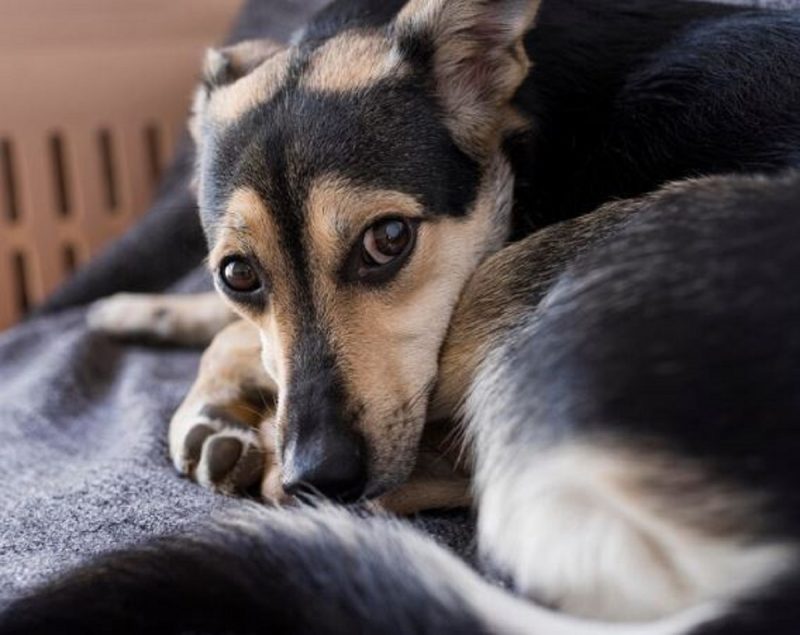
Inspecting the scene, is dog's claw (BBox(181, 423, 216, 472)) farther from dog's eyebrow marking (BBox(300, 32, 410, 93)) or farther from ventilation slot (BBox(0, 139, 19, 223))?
ventilation slot (BBox(0, 139, 19, 223))

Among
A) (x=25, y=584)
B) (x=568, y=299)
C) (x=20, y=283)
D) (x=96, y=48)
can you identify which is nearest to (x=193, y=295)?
(x=20, y=283)

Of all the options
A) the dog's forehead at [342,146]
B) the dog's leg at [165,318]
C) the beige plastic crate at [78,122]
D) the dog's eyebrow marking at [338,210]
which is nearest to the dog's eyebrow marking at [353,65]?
the dog's forehead at [342,146]

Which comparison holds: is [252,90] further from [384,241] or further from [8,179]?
[8,179]

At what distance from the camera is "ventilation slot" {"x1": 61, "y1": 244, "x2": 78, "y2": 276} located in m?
2.73

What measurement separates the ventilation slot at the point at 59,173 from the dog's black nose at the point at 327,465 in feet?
5.93

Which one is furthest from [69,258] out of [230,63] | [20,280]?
[230,63]

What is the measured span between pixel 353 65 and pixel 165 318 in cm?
86

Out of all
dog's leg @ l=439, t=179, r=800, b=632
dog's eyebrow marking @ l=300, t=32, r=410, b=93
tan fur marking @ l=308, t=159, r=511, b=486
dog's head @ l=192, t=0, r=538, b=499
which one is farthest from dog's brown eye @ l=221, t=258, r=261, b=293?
dog's leg @ l=439, t=179, r=800, b=632

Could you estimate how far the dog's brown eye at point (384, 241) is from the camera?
1.25 metres

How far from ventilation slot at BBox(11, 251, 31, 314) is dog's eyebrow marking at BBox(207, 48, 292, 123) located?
1.38 m

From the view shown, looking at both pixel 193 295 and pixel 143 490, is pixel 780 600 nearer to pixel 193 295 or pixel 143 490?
pixel 143 490

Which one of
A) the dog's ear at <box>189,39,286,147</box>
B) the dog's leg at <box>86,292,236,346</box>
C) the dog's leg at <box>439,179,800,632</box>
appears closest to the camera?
the dog's leg at <box>439,179,800,632</box>

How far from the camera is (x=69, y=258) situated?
276 centimetres

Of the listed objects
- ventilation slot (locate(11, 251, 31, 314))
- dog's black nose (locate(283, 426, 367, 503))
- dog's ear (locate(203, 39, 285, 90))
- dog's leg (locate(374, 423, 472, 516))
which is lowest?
ventilation slot (locate(11, 251, 31, 314))
